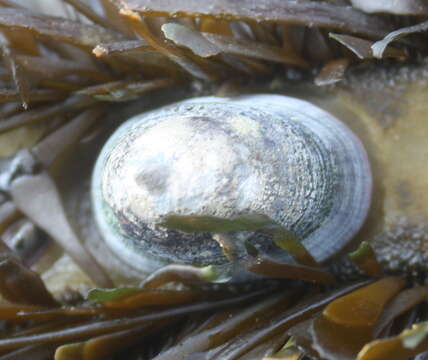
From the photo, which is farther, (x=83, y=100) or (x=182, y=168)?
(x=83, y=100)

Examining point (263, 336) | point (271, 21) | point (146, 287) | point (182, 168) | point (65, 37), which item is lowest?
point (263, 336)

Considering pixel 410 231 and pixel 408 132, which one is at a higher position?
pixel 408 132

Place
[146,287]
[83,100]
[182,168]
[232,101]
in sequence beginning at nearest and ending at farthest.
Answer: [182,168] → [146,287] → [232,101] → [83,100]

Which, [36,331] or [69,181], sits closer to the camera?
[36,331]

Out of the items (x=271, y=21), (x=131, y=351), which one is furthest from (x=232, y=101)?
(x=131, y=351)

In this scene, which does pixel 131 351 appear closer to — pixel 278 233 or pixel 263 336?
pixel 263 336

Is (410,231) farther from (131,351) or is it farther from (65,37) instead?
(65,37)

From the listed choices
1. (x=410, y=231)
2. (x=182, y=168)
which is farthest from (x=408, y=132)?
(x=182, y=168)

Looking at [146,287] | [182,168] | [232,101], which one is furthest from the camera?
[232,101]

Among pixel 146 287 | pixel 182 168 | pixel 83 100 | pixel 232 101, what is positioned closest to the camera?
pixel 182 168
